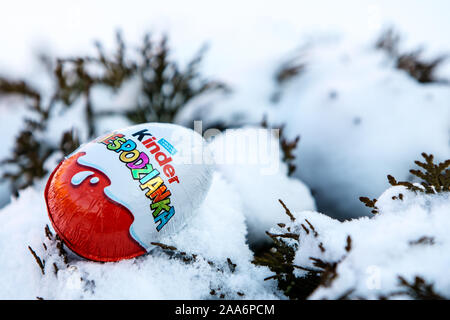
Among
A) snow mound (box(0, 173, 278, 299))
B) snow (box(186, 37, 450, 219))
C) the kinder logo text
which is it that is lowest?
snow mound (box(0, 173, 278, 299))

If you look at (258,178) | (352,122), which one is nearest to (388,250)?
(258,178)

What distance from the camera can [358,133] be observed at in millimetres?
2697

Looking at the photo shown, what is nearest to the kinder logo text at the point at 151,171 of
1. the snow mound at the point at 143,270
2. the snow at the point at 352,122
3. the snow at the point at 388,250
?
the snow mound at the point at 143,270

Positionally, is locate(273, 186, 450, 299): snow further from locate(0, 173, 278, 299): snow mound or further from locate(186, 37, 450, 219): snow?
locate(186, 37, 450, 219): snow

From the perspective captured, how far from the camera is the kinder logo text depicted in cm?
148

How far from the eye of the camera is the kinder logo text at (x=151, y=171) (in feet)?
4.86

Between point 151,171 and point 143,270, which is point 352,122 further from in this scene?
point 143,270

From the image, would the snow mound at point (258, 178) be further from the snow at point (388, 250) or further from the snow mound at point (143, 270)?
the snow at point (388, 250)

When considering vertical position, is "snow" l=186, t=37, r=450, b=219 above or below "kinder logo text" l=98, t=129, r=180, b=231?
above

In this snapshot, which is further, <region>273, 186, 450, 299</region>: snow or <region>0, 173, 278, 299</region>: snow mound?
<region>0, 173, 278, 299</region>: snow mound

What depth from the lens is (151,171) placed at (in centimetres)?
150

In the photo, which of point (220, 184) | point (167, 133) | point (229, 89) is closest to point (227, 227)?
point (220, 184)

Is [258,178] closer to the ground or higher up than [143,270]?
higher up

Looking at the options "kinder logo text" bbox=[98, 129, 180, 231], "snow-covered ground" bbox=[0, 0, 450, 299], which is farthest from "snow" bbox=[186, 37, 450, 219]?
"kinder logo text" bbox=[98, 129, 180, 231]
